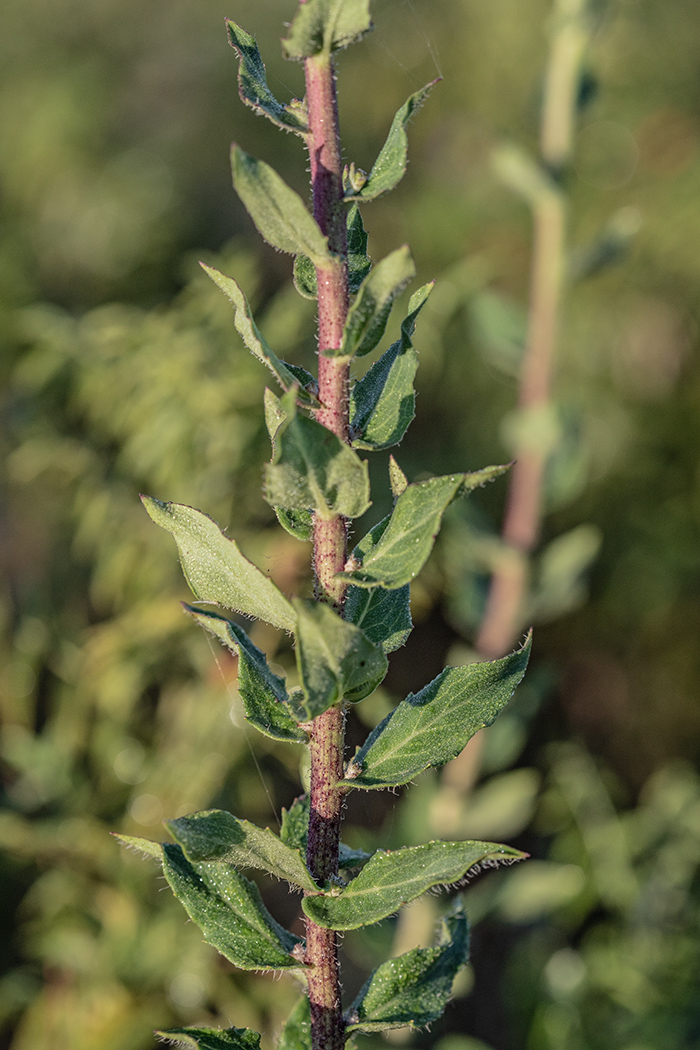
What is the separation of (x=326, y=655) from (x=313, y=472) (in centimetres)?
5

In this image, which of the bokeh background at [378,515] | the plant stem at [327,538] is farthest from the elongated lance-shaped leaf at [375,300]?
the bokeh background at [378,515]

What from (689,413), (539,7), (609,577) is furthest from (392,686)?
(539,7)

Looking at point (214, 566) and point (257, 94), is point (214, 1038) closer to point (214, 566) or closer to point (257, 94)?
point (214, 566)

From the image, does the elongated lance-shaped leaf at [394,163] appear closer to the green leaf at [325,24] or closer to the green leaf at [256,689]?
the green leaf at [325,24]

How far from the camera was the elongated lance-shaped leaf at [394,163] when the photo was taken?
27 centimetres

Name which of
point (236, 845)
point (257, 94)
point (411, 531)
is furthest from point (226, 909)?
point (257, 94)

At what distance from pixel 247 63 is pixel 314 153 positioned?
41 millimetres

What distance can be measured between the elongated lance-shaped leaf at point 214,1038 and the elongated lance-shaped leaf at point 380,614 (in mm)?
139

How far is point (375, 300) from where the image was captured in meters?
0.26

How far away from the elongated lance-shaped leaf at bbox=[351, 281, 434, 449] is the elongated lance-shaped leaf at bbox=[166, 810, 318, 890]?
12 centimetres

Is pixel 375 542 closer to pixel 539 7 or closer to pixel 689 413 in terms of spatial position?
pixel 689 413

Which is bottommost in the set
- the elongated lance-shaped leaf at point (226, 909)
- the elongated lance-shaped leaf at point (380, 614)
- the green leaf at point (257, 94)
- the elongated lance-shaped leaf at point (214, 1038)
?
the elongated lance-shaped leaf at point (214, 1038)

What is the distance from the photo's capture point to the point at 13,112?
1.66 m

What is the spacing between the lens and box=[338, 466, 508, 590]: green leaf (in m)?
0.26
